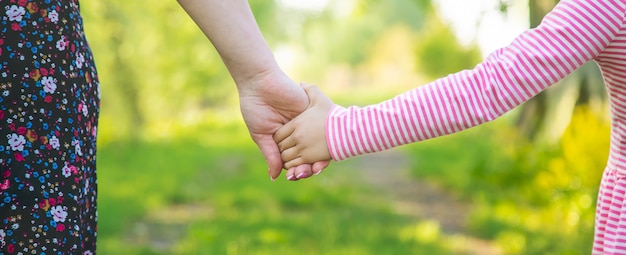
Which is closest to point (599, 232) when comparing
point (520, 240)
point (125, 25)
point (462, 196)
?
point (520, 240)

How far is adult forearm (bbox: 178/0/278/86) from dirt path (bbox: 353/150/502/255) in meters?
2.85

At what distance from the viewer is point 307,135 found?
1.84 m

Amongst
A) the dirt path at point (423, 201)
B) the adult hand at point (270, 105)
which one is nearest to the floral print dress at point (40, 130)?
the adult hand at point (270, 105)

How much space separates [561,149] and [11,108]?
16.4 ft

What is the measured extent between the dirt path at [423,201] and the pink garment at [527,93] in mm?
2845

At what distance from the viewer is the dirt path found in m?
4.78

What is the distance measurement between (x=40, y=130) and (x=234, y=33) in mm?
535

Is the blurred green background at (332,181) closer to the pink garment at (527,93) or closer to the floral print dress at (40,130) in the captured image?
the pink garment at (527,93)

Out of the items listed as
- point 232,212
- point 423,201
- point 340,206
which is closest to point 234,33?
point 232,212

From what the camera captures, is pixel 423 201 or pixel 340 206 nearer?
pixel 340 206

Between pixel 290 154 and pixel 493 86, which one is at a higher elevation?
pixel 493 86

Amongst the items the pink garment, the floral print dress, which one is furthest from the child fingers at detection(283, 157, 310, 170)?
the floral print dress

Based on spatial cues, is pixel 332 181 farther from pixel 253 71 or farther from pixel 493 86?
pixel 493 86

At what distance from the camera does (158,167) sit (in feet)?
25.0
